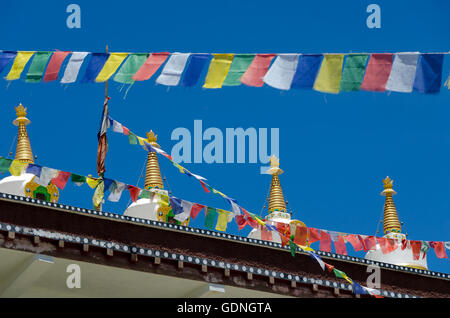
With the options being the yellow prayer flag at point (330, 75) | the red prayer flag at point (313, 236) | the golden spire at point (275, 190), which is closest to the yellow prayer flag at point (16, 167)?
the yellow prayer flag at point (330, 75)

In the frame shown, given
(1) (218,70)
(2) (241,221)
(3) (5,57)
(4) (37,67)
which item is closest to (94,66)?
(4) (37,67)

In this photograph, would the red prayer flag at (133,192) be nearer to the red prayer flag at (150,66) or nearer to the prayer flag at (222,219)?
the prayer flag at (222,219)

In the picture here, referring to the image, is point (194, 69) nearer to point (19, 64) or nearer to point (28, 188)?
point (19, 64)

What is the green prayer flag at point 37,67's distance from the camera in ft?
45.4

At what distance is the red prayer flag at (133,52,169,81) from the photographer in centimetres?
1355

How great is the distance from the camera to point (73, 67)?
1386cm

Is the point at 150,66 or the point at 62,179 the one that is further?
the point at 62,179

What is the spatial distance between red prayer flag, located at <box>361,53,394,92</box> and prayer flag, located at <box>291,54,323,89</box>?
72 centimetres

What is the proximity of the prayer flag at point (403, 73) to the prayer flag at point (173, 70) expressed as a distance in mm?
3159

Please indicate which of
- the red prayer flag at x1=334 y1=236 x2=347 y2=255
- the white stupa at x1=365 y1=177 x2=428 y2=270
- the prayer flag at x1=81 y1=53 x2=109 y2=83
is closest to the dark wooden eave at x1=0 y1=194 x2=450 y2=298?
the red prayer flag at x1=334 y1=236 x2=347 y2=255

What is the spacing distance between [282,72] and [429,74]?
213cm

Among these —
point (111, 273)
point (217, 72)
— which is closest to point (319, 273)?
point (111, 273)

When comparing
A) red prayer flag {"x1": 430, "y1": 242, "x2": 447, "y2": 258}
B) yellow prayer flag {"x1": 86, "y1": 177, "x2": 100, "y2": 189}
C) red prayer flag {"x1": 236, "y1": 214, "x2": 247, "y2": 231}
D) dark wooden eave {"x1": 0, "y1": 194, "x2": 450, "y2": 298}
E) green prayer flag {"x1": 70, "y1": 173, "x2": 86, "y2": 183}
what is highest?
red prayer flag {"x1": 430, "y1": 242, "x2": 447, "y2": 258}

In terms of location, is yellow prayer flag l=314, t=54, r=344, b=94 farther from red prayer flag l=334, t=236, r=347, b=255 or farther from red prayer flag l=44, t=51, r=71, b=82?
red prayer flag l=334, t=236, r=347, b=255
